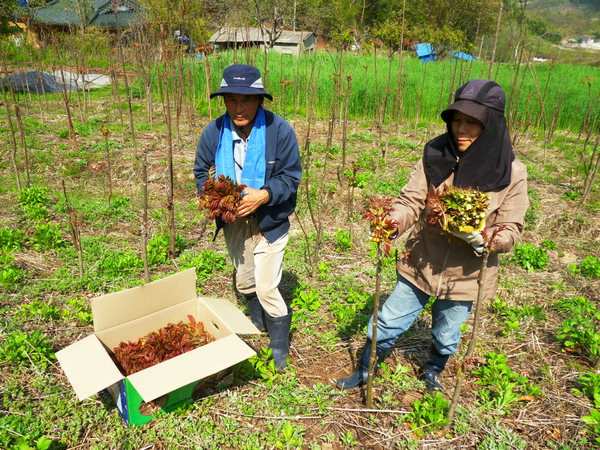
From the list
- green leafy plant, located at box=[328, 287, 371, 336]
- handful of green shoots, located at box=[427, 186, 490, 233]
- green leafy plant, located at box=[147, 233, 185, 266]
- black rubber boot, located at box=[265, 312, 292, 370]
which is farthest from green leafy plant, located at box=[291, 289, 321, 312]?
handful of green shoots, located at box=[427, 186, 490, 233]

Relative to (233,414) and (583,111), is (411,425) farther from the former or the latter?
(583,111)

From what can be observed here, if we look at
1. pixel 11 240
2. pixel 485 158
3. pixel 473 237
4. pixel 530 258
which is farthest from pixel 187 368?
pixel 530 258

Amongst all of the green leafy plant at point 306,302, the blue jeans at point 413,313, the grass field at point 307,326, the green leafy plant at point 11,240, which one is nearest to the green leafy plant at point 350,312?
the grass field at point 307,326

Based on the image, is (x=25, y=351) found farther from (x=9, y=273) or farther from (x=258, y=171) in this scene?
(x=258, y=171)

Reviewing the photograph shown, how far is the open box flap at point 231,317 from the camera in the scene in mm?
2367

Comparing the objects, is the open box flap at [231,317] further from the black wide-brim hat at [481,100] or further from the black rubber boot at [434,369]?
the black wide-brim hat at [481,100]

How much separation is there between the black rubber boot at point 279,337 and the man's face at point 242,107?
1.26 meters

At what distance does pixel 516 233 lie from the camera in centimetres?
185

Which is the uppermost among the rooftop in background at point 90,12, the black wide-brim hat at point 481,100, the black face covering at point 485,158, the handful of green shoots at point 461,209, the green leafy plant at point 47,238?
the rooftop in background at point 90,12

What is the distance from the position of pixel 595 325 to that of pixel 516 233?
1.99 meters

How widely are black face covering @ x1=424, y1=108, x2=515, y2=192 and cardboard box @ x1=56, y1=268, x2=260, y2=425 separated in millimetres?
1405

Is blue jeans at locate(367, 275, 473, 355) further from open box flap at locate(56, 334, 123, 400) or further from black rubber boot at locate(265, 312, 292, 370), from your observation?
open box flap at locate(56, 334, 123, 400)

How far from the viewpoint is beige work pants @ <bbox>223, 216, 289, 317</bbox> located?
251cm

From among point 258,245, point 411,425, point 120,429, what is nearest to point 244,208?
point 258,245
